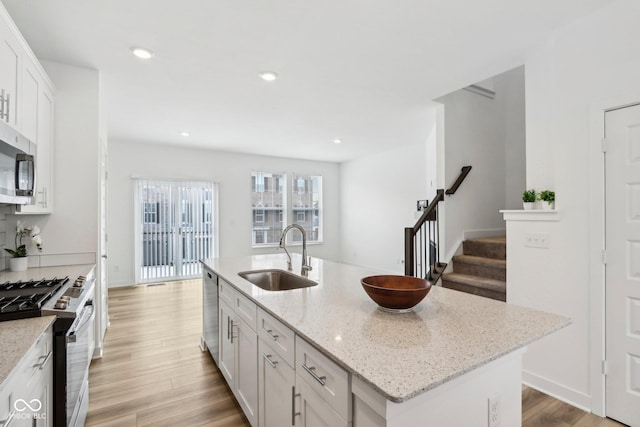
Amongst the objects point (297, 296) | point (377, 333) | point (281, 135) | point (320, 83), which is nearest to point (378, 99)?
point (320, 83)

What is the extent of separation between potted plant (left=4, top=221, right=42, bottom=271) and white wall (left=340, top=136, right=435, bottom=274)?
5268 mm

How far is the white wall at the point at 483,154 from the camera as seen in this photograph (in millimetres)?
3746

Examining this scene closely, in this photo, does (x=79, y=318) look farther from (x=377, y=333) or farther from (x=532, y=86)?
(x=532, y=86)

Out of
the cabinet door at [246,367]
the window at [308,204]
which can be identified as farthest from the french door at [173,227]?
the cabinet door at [246,367]

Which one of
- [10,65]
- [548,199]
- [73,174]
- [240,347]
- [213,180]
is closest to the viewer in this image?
[10,65]

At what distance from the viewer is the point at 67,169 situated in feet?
8.61

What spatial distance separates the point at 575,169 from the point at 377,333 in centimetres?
200

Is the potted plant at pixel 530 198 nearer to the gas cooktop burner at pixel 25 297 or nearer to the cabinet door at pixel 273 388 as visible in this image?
the cabinet door at pixel 273 388

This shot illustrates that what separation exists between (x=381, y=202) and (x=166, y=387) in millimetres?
5223

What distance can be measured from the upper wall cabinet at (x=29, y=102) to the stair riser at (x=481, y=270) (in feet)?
13.1

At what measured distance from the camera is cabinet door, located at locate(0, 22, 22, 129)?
1.66 m

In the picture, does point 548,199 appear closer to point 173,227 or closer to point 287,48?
point 287,48

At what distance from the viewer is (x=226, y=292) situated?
7.30ft

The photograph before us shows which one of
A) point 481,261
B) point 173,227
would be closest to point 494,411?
point 481,261
